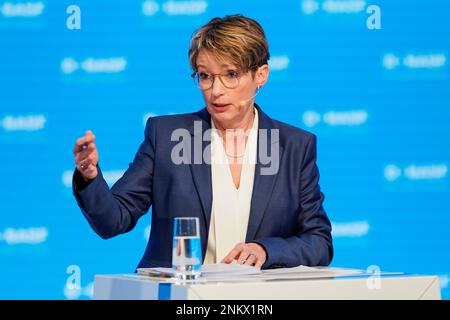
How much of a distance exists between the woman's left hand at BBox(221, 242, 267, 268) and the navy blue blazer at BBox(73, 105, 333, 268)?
0.14 meters

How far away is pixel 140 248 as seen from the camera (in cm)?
422

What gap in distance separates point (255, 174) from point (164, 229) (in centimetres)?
37

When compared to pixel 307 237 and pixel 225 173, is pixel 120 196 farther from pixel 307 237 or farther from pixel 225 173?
pixel 307 237

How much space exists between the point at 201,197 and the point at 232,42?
1.81ft

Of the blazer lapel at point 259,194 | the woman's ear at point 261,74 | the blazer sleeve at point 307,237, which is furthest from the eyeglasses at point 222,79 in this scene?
the blazer sleeve at point 307,237

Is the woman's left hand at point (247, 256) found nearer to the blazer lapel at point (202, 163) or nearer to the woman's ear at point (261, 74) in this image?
the blazer lapel at point (202, 163)

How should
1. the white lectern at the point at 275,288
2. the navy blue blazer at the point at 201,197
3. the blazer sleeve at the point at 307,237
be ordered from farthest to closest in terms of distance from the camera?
the navy blue blazer at the point at 201,197
the blazer sleeve at the point at 307,237
the white lectern at the point at 275,288

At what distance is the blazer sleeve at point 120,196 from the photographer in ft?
8.10

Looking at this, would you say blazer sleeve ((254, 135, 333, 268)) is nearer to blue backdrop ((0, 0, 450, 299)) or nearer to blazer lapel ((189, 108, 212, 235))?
blazer lapel ((189, 108, 212, 235))

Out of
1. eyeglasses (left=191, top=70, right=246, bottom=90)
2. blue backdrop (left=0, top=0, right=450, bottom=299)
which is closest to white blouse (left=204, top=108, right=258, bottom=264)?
eyeglasses (left=191, top=70, right=246, bottom=90)

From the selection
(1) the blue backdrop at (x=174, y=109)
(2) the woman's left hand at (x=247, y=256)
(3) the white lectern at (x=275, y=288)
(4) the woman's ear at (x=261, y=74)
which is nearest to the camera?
(3) the white lectern at (x=275, y=288)

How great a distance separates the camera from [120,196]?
2.77 m

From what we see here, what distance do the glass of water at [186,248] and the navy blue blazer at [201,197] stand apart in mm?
570
